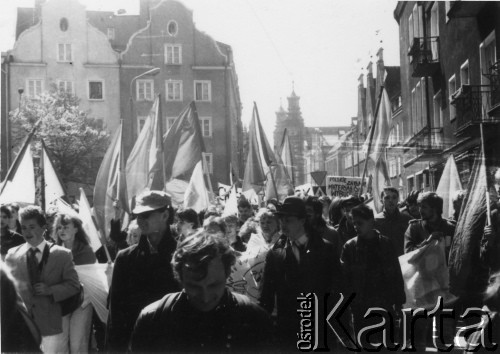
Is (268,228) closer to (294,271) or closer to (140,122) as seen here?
(294,271)

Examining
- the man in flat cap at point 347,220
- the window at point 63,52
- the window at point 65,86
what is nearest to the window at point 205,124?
the window at point 63,52

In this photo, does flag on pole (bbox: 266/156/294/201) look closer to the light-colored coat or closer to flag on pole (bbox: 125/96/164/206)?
flag on pole (bbox: 125/96/164/206)

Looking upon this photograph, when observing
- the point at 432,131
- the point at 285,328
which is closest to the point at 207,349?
the point at 285,328

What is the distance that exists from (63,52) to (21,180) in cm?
181

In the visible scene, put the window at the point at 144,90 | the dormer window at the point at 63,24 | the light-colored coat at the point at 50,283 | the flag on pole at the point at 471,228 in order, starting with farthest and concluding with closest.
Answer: the window at the point at 144,90 → the dormer window at the point at 63,24 → the light-colored coat at the point at 50,283 → the flag on pole at the point at 471,228

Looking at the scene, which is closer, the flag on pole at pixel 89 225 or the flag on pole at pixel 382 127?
the flag on pole at pixel 89 225

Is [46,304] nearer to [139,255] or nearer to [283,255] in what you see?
[139,255]

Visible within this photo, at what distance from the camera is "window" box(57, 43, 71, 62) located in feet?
24.5

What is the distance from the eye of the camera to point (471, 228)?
4668 mm

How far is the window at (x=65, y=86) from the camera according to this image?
7316 mm

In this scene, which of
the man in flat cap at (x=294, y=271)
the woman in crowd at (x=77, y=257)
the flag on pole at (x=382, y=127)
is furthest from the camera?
the flag on pole at (x=382, y=127)

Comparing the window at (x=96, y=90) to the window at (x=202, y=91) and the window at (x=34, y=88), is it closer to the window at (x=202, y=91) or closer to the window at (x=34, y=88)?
the window at (x=34, y=88)

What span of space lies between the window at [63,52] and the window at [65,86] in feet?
0.83

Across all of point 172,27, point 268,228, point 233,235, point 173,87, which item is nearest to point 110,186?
point 173,87
